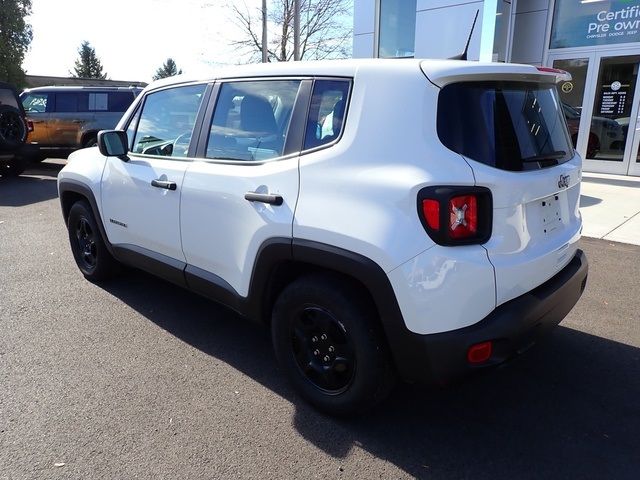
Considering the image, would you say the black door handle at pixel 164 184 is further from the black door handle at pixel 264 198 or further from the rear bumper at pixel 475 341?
the rear bumper at pixel 475 341

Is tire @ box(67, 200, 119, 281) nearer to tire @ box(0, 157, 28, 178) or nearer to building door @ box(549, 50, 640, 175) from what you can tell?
tire @ box(0, 157, 28, 178)

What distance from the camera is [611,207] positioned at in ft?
25.2

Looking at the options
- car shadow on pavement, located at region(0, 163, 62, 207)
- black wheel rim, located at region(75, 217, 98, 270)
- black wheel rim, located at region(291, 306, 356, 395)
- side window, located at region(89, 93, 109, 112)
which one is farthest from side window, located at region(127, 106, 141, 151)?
side window, located at region(89, 93, 109, 112)

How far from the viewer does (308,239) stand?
2.46 m

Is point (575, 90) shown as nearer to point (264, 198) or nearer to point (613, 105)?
point (613, 105)

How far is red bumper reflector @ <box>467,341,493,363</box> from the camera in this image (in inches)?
84.5

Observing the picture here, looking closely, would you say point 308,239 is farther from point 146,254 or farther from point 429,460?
point 146,254

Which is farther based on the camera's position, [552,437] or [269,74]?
[269,74]

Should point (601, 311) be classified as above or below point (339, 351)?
below

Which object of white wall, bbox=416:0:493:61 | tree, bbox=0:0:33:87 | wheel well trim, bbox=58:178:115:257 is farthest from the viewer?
tree, bbox=0:0:33:87

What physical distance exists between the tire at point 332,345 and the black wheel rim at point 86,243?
2.56 metres

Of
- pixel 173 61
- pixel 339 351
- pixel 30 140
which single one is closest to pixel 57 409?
pixel 339 351

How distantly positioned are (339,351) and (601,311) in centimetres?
259

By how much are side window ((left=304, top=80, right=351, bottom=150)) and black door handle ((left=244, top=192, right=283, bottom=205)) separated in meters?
0.30
